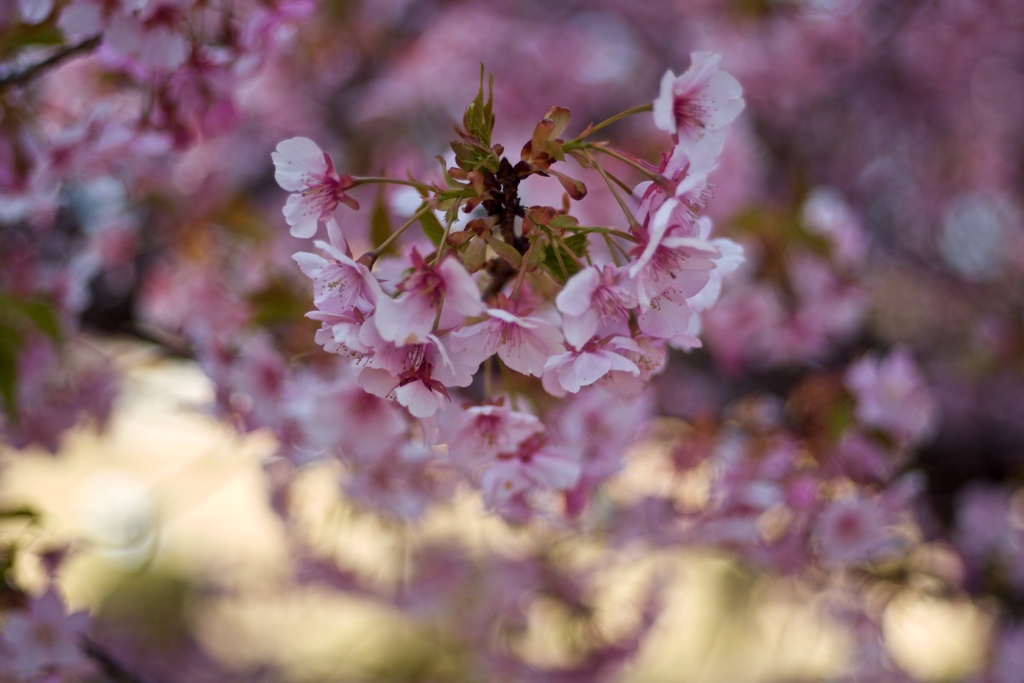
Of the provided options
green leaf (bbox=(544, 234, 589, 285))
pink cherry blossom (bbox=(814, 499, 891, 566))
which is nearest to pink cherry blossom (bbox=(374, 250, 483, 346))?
green leaf (bbox=(544, 234, 589, 285))

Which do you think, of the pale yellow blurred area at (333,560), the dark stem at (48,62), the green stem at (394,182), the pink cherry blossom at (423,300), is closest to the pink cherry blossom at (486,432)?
the pink cherry blossom at (423,300)

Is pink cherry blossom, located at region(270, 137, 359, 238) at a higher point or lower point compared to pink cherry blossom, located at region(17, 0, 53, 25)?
lower

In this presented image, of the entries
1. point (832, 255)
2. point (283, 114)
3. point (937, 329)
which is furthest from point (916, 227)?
point (283, 114)

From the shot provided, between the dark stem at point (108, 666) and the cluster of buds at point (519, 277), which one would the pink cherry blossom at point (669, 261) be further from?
the dark stem at point (108, 666)

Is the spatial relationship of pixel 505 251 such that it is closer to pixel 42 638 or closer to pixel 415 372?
pixel 415 372

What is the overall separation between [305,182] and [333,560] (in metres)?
1.36

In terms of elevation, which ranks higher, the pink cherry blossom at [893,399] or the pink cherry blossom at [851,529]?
the pink cherry blossom at [893,399]

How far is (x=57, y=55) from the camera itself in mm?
1015

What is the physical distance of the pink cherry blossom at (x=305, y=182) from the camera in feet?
2.24

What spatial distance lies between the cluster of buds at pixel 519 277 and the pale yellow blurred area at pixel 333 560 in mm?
608

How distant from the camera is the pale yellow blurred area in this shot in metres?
1.67

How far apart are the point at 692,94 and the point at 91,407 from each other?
4.95 ft

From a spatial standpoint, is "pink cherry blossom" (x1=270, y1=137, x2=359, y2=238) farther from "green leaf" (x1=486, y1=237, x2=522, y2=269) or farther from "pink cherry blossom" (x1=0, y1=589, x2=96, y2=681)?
"pink cherry blossom" (x1=0, y1=589, x2=96, y2=681)

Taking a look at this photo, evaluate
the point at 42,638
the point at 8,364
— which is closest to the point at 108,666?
the point at 42,638
